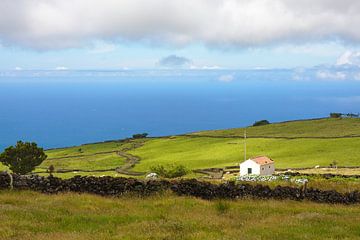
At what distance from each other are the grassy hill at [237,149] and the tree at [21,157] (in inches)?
386

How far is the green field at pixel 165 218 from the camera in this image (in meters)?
14.9

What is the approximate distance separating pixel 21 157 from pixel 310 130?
104338 mm

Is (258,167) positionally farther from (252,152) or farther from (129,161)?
(129,161)

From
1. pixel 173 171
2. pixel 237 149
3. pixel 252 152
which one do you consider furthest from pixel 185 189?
pixel 237 149

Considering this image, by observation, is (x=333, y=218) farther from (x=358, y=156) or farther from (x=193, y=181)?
(x=358, y=156)

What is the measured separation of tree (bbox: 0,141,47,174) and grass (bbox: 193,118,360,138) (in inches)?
3381

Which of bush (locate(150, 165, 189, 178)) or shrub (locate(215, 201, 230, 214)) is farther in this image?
bush (locate(150, 165, 189, 178))

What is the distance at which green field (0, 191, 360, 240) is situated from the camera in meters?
14.9

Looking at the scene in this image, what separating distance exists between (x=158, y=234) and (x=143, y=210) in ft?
16.3

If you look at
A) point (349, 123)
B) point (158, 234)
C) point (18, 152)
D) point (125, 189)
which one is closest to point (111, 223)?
point (158, 234)

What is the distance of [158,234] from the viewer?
48.5 feet

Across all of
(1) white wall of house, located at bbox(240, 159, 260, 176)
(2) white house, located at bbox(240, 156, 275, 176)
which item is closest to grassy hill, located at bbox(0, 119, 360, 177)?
(2) white house, located at bbox(240, 156, 275, 176)

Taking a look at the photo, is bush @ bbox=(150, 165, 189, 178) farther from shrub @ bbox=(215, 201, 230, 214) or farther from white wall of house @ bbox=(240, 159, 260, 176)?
shrub @ bbox=(215, 201, 230, 214)

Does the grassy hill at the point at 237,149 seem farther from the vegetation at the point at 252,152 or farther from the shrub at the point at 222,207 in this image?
the shrub at the point at 222,207
